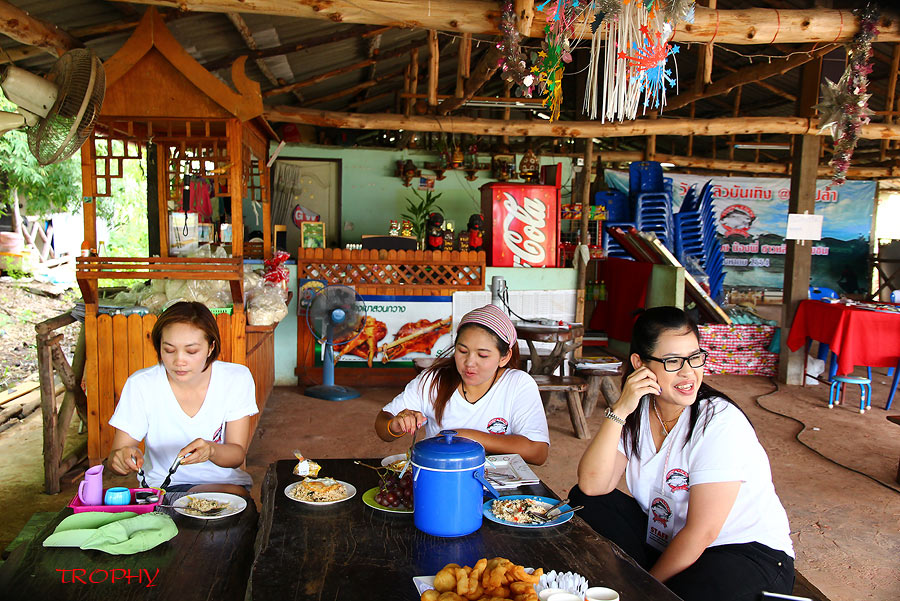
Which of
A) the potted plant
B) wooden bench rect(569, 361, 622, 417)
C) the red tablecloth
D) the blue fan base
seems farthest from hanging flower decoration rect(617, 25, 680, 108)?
the potted plant

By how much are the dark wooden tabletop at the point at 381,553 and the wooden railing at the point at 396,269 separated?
5078 mm

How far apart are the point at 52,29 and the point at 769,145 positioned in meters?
11.2

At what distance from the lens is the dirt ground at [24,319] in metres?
8.50

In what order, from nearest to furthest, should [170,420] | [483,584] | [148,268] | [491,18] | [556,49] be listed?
[483,584], [170,420], [556,49], [148,268], [491,18]

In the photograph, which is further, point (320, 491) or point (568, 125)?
point (568, 125)

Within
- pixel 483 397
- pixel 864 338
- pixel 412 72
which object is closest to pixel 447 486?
pixel 483 397

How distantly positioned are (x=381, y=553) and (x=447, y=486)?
9.6 inches

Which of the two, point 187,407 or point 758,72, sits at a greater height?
point 758,72

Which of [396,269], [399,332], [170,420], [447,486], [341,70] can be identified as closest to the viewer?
[447,486]

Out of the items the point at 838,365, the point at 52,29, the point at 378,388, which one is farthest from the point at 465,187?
the point at 52,29

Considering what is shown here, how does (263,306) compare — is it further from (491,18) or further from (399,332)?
(491,18)

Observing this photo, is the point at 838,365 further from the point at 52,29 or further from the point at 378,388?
the point at 52,29

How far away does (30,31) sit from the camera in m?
3.94

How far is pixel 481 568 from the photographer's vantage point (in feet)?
4.75
